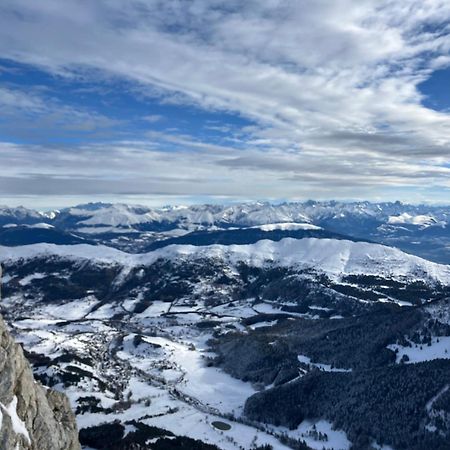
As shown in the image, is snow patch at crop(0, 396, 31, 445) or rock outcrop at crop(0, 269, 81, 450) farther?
snow patch at crop(0, 396, 31, 445)

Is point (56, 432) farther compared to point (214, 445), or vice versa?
point (214, 445)

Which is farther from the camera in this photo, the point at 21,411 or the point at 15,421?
the point at 21,411

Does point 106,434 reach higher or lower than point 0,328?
lower

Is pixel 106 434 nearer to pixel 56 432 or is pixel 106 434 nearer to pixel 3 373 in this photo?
pixel 56 432

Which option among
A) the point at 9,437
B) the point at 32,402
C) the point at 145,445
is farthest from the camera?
the point at 145,445

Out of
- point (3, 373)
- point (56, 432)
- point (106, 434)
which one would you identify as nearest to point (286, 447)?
point (106, 434)

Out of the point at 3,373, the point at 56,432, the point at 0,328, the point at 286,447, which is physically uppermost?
the point at 0,328

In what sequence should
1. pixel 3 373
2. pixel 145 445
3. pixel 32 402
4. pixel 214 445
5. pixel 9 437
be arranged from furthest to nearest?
pixel 214 445
pixel 145 445
pixel 32 402
pixel 3 373
pixel 9 437

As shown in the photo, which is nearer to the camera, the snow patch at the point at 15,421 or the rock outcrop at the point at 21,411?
the rock outcrop at the point at 21,411
